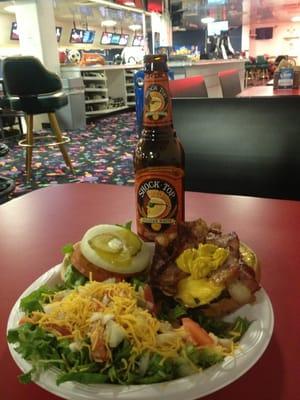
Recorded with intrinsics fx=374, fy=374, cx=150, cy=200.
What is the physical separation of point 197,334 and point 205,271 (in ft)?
0.28

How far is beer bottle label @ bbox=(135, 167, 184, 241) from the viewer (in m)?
0.58

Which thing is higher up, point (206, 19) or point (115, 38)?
point (206, 19)

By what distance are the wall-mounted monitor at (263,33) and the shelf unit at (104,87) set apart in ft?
29.6

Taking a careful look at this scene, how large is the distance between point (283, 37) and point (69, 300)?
1657 cm

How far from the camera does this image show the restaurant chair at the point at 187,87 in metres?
1.98

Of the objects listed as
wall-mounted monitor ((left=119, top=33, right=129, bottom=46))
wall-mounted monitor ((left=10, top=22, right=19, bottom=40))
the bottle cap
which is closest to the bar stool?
wall-mounted monitor ((left=119, top=33, right=129, bottom=46))

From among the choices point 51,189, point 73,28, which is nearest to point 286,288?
point 51,189

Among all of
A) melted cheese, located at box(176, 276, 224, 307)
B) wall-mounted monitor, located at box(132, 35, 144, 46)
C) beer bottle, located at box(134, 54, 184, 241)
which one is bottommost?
melted cheese, located at box(176, 276, 224, 307)

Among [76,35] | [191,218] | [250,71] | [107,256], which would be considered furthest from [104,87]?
[107,256]

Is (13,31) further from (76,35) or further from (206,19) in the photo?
(206,19)

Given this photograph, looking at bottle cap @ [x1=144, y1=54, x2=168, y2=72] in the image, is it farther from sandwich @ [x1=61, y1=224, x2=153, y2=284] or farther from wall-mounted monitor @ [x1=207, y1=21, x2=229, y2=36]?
wall-mounted monitor @ [x1=207, y1=21, x2=229, y2=36]

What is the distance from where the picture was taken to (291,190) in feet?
4.77

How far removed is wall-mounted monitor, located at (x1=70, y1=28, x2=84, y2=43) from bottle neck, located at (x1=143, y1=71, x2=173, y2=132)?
10419 millimetres

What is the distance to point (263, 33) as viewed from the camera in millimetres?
14703
